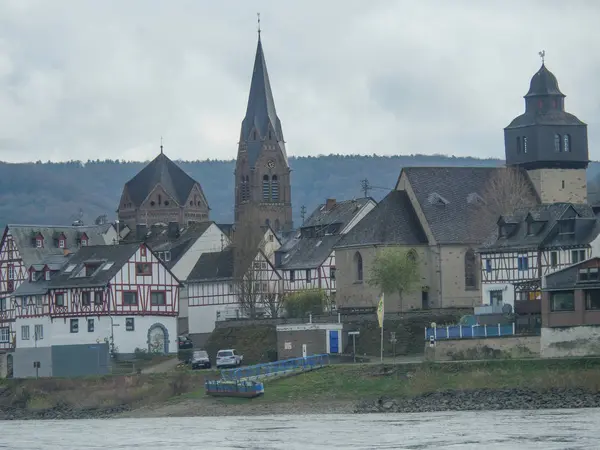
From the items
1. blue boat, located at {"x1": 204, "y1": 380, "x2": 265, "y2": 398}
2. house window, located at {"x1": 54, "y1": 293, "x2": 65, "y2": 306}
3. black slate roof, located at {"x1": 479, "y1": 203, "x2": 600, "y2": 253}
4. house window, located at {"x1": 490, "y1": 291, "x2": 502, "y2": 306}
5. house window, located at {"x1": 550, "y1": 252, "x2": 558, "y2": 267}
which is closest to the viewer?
blue boat, located at {"x1": 204, "y1": 380, "x2": 265, "y2": 398}

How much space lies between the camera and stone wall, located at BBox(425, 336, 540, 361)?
97188mm

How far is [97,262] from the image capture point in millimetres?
132500

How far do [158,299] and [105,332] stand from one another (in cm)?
577

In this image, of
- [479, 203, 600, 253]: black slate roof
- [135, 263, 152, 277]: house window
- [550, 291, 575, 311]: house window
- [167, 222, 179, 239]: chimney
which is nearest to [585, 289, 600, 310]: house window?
[550, 291, 575, 311]: house window

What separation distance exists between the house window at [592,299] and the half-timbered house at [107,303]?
43.1 m

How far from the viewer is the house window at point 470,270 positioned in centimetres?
12331

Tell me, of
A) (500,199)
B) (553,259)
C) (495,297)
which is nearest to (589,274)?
(553,259)

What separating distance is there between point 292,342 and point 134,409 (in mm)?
13641

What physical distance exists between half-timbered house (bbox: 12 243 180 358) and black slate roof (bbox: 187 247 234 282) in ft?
25.6

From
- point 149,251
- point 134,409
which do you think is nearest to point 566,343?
point 134,409

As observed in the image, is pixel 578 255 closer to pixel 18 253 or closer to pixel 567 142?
pixel 567 142

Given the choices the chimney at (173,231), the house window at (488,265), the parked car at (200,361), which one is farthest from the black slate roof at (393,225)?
the chimney at (173,231)

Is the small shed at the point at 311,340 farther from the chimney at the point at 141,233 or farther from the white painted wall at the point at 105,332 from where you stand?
the chimney at the point at 141,233

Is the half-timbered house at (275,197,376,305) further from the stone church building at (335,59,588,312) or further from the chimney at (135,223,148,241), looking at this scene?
the chimney at (135,223,148,241)
